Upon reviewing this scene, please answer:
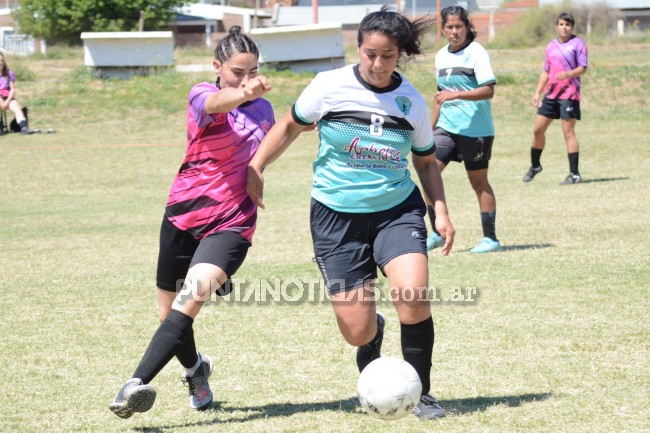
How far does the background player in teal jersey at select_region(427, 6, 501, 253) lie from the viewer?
9.02m

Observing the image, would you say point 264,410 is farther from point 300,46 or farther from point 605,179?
point 300,46

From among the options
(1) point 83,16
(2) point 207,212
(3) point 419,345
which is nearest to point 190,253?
(2) point 207,212

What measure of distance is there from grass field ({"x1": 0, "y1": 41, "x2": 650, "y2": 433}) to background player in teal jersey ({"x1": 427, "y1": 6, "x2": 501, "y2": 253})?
1.47 ft

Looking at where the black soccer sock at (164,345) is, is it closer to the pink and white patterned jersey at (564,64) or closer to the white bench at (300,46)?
the pink and white patterned jersey at (564,64)

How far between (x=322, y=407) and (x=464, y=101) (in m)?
4.79

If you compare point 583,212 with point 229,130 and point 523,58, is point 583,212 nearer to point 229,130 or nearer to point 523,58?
point 229,130

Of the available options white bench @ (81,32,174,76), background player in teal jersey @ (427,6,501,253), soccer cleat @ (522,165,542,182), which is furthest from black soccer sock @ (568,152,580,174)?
white bench @ (81,32,174,76)

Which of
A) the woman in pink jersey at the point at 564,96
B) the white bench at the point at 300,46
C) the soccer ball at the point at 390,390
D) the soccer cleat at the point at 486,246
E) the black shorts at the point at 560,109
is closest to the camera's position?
the soccer ball at the point at 390,390

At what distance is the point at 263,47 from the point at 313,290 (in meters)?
17.6

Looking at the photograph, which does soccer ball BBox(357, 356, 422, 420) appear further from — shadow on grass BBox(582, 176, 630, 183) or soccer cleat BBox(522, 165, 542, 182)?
shadow on grass BBox(582, 176, 630, 183)

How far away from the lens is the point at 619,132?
19484 millimetres

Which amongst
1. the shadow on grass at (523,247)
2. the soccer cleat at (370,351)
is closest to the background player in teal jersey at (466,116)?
the shadow on grass at (523,247)

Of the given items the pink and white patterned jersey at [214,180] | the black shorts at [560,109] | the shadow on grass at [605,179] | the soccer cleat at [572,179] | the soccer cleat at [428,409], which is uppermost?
the pink and white patterned jersey at [214,180]

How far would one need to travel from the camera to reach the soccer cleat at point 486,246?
914 cm
